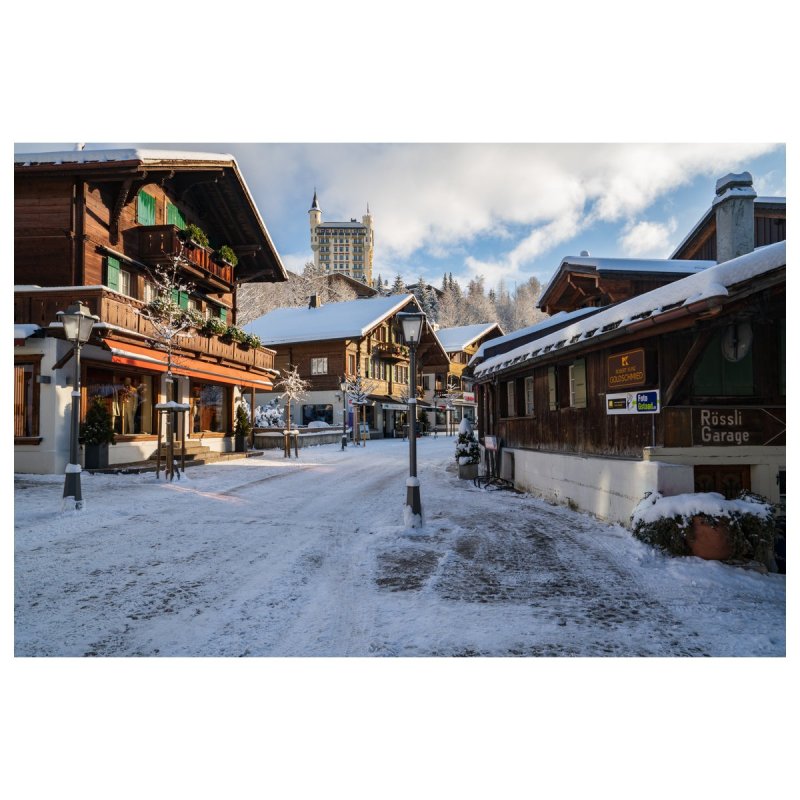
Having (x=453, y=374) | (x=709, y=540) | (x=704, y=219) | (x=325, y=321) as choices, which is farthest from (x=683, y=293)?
(x=453, y=374)

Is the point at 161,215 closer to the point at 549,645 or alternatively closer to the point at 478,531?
the point at 478,531

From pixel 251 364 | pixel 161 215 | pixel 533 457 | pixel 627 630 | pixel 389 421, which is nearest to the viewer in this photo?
pixel 627 630

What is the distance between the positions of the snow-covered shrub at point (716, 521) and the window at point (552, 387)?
13.3 feet

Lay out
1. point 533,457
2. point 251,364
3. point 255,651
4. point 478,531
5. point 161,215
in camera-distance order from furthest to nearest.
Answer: point 251,364 < point 161,215 < point 533,457 < point 478,531 < point 255,651

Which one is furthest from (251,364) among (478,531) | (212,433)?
(478,531)

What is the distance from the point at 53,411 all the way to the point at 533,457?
1221 centimetres

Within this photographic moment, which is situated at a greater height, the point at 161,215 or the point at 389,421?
the point at 161,215

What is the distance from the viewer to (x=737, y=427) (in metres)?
6.96

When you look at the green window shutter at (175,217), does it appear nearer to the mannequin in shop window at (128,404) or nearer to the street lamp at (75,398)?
the mannequin in shop window at (128,404)

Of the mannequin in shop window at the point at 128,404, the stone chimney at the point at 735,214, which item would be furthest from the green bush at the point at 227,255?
the stone chimney at the point at 735,214

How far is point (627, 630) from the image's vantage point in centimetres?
411

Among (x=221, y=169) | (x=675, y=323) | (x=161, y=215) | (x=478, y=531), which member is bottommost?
(x=478, y=531)

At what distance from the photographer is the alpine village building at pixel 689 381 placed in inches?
232

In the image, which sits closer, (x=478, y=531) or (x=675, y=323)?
(x=675, y=323)
